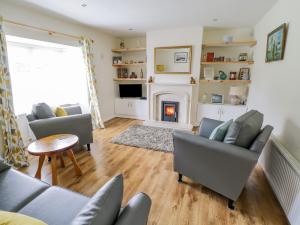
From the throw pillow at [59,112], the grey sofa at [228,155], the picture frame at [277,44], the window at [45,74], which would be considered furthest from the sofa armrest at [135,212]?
the window at [45,74]

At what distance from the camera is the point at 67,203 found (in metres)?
1.24

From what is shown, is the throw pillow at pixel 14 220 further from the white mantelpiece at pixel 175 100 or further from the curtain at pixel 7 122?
the white mantelpiece at pixel 175 100

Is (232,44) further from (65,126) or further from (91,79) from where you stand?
(65,126)

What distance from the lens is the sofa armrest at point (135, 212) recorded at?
2.77ft

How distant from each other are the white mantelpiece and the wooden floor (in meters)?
1.55

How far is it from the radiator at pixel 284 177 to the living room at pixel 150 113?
0.02 metres

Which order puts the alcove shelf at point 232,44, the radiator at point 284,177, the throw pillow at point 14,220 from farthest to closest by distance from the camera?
1. the alcove shelf at point 232,44
2. the radiator at point 284,177
3. the throw pillow at point 14,220

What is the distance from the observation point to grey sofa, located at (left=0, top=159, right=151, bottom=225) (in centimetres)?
79

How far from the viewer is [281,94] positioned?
7.01 feet

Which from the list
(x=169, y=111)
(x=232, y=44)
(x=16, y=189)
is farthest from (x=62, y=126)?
(x=232, y=44)

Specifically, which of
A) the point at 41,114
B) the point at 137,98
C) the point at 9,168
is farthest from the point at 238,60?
the point at 9,168

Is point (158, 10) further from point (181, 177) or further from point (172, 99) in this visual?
point (181, 177)

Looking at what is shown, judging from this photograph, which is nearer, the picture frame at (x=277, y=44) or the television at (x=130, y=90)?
the picture frame at (x=277, y=44)

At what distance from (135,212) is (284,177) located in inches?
65.4
